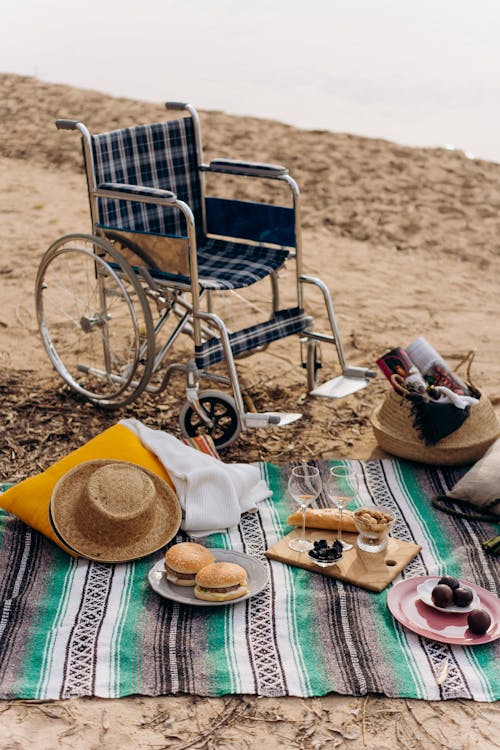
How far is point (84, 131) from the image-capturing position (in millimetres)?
3777

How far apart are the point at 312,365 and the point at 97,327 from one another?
92cm

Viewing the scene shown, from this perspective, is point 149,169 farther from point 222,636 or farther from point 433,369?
point 222,636

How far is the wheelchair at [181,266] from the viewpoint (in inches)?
145

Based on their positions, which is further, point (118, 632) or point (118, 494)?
point (118, 494)

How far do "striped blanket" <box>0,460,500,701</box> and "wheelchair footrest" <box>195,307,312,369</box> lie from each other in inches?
30.0

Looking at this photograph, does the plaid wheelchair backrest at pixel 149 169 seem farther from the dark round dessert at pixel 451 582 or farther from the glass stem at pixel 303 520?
the dark round dessert at pixel 451 582

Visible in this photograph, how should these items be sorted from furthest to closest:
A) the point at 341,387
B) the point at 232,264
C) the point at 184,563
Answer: the point at 232,264
the point at 341,387
the point at 184,563

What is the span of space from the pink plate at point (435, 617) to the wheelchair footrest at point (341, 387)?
42.6 inches

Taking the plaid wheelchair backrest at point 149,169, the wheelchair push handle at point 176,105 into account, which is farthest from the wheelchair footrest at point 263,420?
the wheelchair push handle at point 176,105

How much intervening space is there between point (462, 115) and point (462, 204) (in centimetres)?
443

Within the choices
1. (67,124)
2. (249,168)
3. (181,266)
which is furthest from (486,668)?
(67,124)

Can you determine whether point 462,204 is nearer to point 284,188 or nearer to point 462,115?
point 284,188

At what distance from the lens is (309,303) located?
5.43 meters

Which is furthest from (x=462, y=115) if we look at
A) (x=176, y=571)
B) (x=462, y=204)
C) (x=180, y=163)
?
(x=176, y=571)
